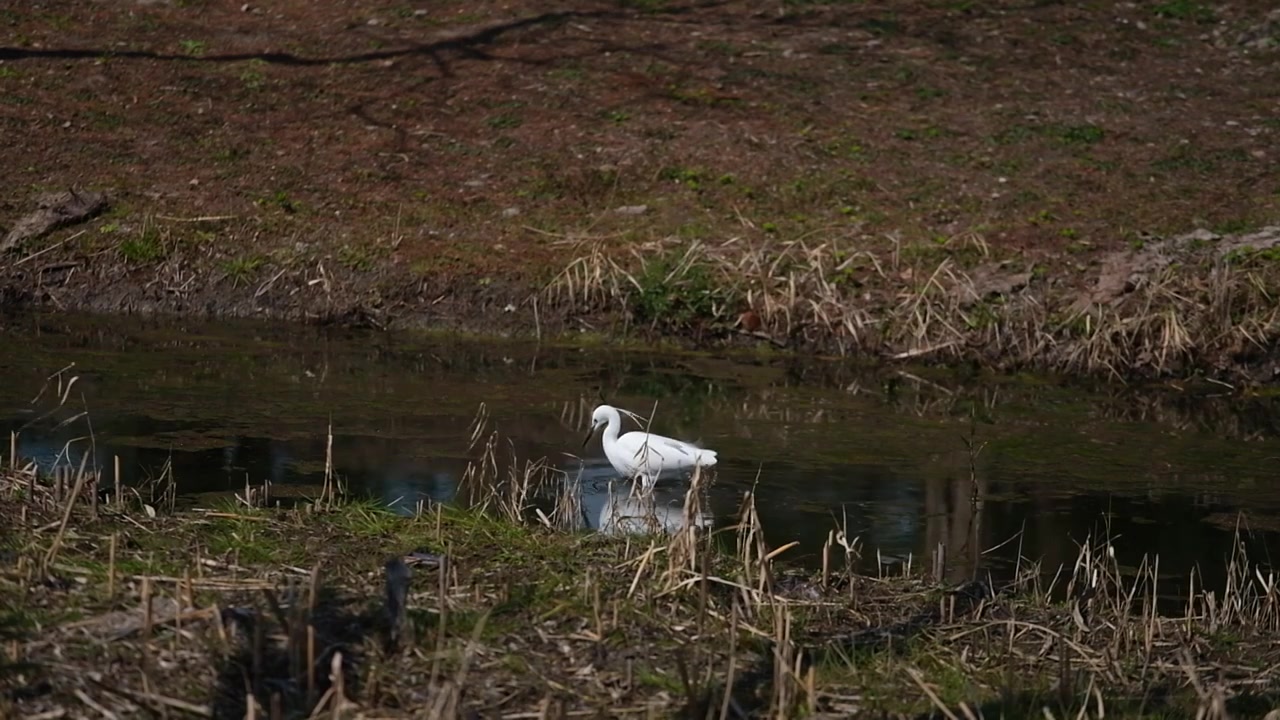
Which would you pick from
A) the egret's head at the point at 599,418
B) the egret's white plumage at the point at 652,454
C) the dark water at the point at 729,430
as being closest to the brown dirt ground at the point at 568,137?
the dark water at the point at 729,430

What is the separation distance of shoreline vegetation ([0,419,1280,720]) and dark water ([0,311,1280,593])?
1422mm

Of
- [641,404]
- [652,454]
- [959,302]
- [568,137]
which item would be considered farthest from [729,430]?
[568,137]

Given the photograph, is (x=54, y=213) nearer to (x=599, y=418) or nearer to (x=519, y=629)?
(x=599, y=418)

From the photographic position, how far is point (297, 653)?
4.87 metres

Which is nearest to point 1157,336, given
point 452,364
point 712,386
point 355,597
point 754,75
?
point 712,386

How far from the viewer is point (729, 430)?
36.6 feet

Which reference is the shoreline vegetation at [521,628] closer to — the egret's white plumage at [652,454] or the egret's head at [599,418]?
the egret's white plumage at [652,454]

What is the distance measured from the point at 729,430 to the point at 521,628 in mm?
5676

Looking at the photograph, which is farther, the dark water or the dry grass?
the dry grass

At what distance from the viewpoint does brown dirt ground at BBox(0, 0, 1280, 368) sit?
14.8 m

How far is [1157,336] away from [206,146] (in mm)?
9359

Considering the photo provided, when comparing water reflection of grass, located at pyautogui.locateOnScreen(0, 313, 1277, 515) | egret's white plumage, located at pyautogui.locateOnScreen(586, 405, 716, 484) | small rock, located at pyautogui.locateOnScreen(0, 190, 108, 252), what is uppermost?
small rock, located at pyautogui.locateOnScreen(0, 190, 108, 252)

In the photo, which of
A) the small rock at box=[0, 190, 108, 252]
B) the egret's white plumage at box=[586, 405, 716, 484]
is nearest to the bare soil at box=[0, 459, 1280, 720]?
the egret's white plumage at box=[586, 405, 716, 484]

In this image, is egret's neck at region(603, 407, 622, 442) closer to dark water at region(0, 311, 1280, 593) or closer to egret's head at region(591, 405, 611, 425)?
egret's head at region(591, 405, 611, 425)
